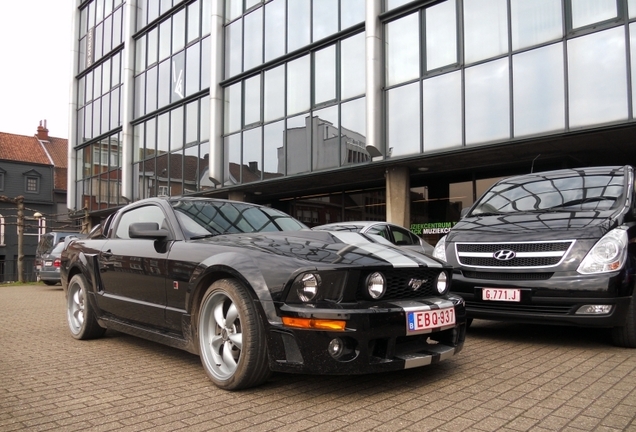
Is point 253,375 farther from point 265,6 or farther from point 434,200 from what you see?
point 265,6

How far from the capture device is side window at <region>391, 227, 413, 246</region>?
373 inches

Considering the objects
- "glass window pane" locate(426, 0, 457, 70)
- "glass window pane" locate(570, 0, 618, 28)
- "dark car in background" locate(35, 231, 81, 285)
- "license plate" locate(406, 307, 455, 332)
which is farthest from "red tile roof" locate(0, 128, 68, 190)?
"license plate" locate(406, 307, 455, 332)

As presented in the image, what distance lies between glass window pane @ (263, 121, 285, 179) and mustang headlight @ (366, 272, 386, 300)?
42.3 feet

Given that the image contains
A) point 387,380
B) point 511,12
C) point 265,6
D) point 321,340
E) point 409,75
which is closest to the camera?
point 321,340

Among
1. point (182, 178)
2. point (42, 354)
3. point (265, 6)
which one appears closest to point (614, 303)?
point (42, 354)

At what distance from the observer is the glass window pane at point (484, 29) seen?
11.3 meters

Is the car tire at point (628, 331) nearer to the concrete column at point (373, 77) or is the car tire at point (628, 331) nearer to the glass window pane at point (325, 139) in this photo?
the concrete column at point (373, 77)

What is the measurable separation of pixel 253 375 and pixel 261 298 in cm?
51

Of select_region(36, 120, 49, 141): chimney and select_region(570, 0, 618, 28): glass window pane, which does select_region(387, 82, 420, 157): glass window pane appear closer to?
select_region(570, 0, 618, 28): glass window pane

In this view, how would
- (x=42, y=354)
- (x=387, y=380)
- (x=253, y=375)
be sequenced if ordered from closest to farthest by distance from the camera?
(x=253, y=375) → (x=387, y=380) → (x=42, y=354)

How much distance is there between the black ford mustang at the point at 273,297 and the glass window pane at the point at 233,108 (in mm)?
13723

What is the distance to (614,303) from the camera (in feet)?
14.5

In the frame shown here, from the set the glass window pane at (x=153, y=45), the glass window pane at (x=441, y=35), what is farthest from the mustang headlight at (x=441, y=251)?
the glass window pane at (x=153, y=45)

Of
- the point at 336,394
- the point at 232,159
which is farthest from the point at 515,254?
the point at 232,159
